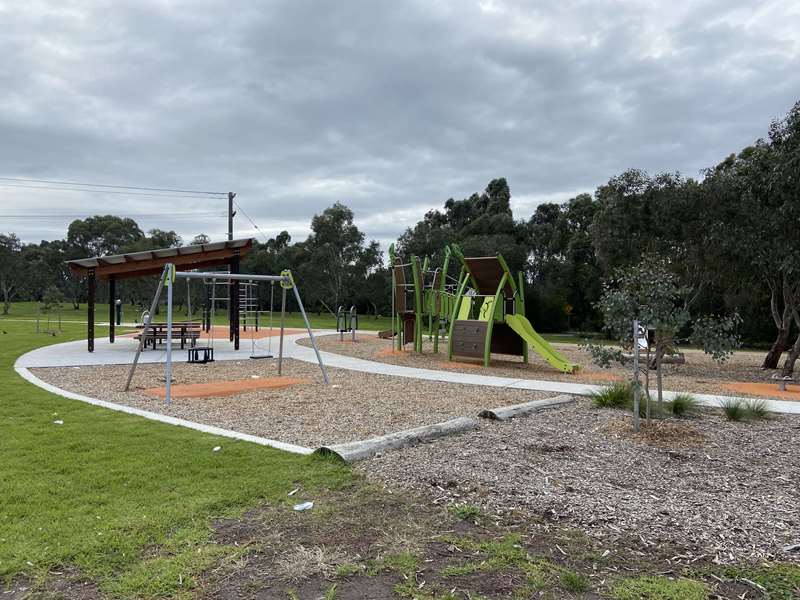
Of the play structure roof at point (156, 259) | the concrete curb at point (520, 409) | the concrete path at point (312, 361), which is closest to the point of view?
the concrete curb at point (520, 409)

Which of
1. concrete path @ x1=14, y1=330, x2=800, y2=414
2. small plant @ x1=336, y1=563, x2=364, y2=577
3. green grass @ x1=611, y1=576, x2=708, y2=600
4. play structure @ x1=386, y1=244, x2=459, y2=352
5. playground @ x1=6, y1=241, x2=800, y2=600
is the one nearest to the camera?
green grass @ x1=611, y1=576, x2=708, y2=600

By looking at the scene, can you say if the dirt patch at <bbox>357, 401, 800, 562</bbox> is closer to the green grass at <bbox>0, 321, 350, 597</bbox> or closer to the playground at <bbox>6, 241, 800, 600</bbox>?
the playground at <bbox>6, 241, 800, 600</bbox>

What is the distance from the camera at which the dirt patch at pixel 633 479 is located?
3.87 meters

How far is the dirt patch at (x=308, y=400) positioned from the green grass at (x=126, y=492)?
3.25 ft

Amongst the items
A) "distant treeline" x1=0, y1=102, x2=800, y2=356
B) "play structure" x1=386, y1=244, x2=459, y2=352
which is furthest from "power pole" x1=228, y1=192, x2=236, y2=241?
"play structure" x1=386, y1=244, x2=459, y2=352

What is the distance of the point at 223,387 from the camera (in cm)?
1018

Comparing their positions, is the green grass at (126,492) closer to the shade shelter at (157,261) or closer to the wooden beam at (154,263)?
the shade shelter at (157,261)

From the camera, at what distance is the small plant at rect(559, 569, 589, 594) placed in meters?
3.11

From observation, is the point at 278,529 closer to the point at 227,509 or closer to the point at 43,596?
the point at 227,509

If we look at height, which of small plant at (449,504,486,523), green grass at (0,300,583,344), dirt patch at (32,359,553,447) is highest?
green grass at (0,300,583,344)

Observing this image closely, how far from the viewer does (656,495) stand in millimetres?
4551

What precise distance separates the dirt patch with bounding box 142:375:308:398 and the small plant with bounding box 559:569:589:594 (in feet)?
23.3

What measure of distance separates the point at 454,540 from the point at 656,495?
6.07 ft

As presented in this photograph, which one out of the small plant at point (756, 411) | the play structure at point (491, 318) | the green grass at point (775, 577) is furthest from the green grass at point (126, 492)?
the play structure at point (491, 318)
